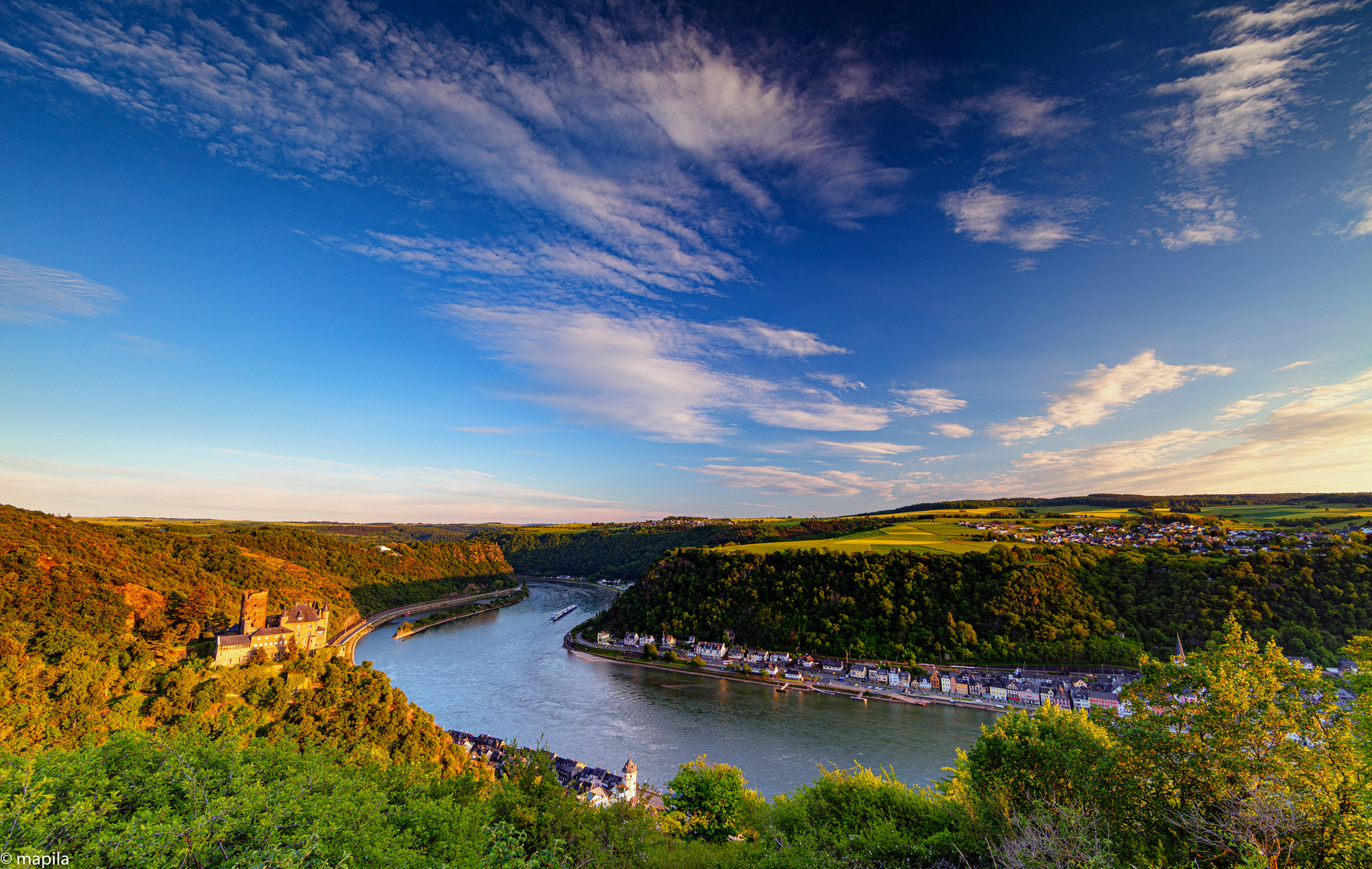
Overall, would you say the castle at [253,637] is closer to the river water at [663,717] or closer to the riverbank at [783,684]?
the river water at [663,717]

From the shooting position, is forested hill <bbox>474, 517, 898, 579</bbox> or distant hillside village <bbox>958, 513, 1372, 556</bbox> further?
forested hill <bbox>474, 517, 898, 579</bbox>

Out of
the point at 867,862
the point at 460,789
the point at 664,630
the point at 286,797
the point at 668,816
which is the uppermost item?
the point at 286,797

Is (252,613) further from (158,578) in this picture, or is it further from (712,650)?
(712,650)

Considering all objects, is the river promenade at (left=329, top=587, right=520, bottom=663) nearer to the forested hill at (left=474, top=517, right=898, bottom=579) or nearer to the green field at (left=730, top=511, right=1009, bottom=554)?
the forested hill at (left=474, top=517, right=898, bottom=579)

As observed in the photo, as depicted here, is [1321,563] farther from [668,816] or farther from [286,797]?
[286,797]

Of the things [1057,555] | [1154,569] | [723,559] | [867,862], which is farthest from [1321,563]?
[867,862]

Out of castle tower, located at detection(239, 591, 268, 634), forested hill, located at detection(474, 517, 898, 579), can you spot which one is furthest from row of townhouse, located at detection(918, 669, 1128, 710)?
castle tower, located at detection(239, 591, 268, 634)
